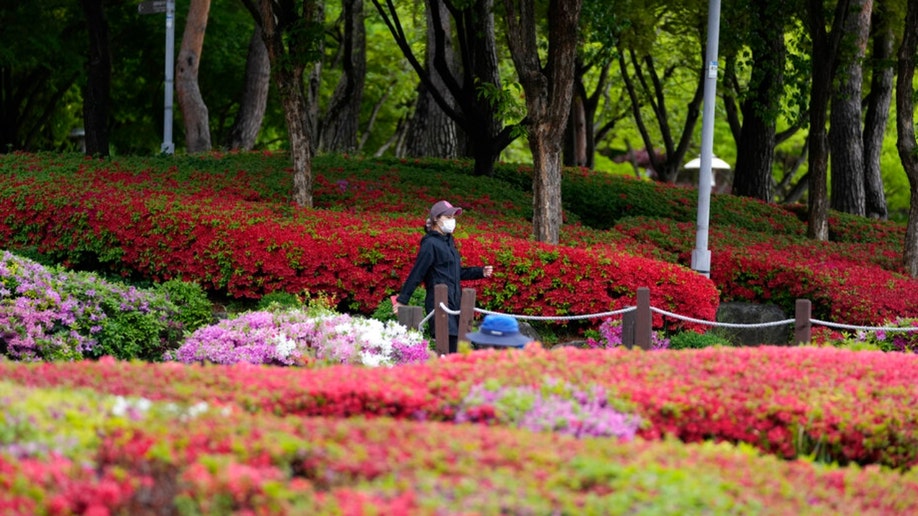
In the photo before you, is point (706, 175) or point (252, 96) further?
point (252, 96)

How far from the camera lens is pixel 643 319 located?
1071 cm

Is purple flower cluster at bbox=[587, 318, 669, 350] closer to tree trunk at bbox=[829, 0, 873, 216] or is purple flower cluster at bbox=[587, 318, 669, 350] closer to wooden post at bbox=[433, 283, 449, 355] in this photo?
wooden post at bbox=[433, 283, 449, 355]

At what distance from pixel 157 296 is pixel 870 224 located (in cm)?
1427

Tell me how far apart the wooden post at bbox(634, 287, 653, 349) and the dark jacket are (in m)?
1.41

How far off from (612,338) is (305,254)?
Answer: 3.42 meters

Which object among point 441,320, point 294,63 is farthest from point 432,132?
point 441,320

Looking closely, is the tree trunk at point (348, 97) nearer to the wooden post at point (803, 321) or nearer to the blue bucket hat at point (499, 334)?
the wooden post at point (803, 321)

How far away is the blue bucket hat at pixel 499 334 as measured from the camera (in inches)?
319

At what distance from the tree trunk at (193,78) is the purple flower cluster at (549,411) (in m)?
19.7

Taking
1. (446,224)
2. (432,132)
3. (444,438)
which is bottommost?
(444,438)

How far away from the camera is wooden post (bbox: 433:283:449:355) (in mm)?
10312

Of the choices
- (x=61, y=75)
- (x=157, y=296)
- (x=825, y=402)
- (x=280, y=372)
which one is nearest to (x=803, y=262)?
(x=157, y=296)

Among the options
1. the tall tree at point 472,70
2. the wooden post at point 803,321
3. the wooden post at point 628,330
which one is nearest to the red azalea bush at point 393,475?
the wooden post at point 803,321

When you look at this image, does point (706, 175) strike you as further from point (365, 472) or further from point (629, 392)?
point (365, 472)
